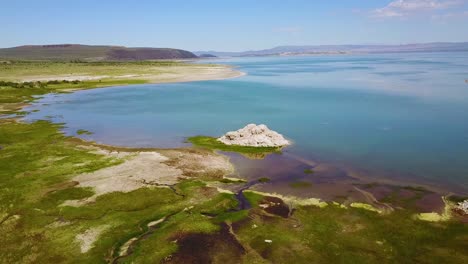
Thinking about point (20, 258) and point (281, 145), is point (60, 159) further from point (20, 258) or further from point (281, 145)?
point (281, 145)

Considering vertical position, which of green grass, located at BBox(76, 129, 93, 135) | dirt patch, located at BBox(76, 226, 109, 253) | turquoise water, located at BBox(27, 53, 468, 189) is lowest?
turquoise water, located at BBox(27, 53, 468, 189)

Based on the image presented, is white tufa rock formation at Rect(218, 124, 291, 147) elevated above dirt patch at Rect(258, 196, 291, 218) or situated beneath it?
elevated above

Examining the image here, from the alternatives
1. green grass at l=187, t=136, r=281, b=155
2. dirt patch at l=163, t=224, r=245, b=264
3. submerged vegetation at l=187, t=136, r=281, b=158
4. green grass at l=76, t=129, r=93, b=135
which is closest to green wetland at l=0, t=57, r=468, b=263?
dirt patch at l=163, t=224, r=245, b=264

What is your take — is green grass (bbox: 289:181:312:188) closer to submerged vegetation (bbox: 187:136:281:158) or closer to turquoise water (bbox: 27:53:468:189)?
turquoise water (bbox: 27:53:468:189)

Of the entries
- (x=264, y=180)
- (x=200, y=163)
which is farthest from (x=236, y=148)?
(x=264, y=180)

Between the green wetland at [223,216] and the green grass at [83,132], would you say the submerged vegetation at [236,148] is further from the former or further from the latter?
the green grass at [83,132]

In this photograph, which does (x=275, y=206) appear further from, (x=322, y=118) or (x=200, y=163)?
(x=322, y=118)
